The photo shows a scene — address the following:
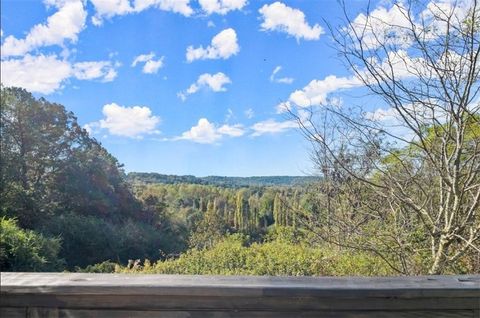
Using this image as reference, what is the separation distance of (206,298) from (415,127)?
271cm

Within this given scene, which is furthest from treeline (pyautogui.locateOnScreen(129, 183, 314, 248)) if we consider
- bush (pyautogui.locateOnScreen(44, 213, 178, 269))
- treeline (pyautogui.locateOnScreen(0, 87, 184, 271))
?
bush (pyautogui.locateOnScreen(44, 213, 178, 269))

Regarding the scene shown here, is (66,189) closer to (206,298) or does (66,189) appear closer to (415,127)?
(415,127)

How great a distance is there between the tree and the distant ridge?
5.66 feet

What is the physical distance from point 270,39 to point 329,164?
4.52 ft

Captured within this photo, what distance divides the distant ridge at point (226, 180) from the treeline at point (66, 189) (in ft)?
2.47

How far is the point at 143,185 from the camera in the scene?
9.44 m

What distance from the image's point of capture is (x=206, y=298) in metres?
0.82

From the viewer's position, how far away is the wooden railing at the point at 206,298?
2.68 feet

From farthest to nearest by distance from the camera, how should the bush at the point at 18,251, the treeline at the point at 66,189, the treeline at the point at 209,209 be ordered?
the treeline at the point at 209,209, the treeline at the point at 66,189, the bush at the point at 18,251

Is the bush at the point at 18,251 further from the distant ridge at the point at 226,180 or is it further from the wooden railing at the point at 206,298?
the distant ridge at the point at 226,180

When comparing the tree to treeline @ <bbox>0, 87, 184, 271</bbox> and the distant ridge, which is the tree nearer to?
the distant ridge

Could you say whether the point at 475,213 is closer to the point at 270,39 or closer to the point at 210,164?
the point at 270,39

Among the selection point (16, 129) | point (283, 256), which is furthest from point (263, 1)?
point (16, 129)

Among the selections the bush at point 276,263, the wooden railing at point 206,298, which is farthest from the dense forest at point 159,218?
the wooden railing at point 206,298
